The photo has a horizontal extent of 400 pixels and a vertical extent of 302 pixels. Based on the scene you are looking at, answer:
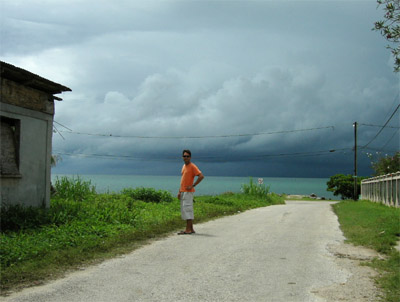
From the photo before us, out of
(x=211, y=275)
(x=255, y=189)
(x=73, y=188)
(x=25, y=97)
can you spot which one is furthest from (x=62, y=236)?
(x=255, y=189)

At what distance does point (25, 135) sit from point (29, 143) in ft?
0.86

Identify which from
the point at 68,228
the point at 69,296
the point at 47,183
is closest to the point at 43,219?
the point at 68,228

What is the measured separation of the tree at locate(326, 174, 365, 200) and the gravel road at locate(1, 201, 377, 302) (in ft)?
157

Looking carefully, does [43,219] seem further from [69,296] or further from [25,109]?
[69,296]

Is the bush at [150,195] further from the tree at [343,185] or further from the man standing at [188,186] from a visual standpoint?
the tree at [343,185]

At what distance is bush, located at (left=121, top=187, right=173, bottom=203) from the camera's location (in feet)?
67.1

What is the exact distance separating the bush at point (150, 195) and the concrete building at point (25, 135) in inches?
358

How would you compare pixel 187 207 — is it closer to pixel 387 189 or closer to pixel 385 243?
pixel 385 243

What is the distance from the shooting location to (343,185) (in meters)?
54.1

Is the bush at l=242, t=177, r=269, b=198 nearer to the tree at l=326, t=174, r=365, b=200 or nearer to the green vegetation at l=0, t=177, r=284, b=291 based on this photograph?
the green vegetation at l=0, t=177, r=284, b=291

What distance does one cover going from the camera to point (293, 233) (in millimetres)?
10617

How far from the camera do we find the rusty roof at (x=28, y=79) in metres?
9.88

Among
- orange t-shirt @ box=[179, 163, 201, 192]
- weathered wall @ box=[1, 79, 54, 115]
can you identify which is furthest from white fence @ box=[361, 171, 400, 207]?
weathered wall @ box=[1, 79, 54, 115]

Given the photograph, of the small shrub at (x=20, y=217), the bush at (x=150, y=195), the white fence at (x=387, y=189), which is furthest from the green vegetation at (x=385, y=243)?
the bush at (x=150, y=195)
